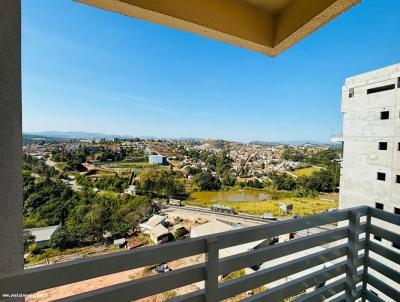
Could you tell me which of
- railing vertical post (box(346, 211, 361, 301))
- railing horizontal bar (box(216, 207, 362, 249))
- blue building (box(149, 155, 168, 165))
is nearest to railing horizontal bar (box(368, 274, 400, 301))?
railing vertical post (box(346, 211, 361, 301))

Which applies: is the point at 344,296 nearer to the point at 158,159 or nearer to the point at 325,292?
the point at 325,292

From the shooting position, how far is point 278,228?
854 mm

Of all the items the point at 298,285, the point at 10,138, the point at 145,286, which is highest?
the point at 10,138

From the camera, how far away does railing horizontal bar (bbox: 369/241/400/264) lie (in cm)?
101

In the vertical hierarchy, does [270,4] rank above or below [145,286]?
above

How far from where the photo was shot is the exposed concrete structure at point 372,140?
5.59m

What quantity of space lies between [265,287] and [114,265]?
25.0 inches

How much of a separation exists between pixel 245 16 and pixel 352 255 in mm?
1361

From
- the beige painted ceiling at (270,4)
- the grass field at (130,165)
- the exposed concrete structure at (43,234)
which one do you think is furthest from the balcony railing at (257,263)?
the grass field at (130,165)

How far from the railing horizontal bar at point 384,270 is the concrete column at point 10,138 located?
1.58 m

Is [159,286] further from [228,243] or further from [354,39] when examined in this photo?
[354,39]

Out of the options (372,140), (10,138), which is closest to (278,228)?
(10,138)

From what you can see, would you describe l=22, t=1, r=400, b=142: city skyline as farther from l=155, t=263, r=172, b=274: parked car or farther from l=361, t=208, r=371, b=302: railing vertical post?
l=361, t=208, r=371, b=302: railing vertical post

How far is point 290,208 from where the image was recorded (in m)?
12.7
